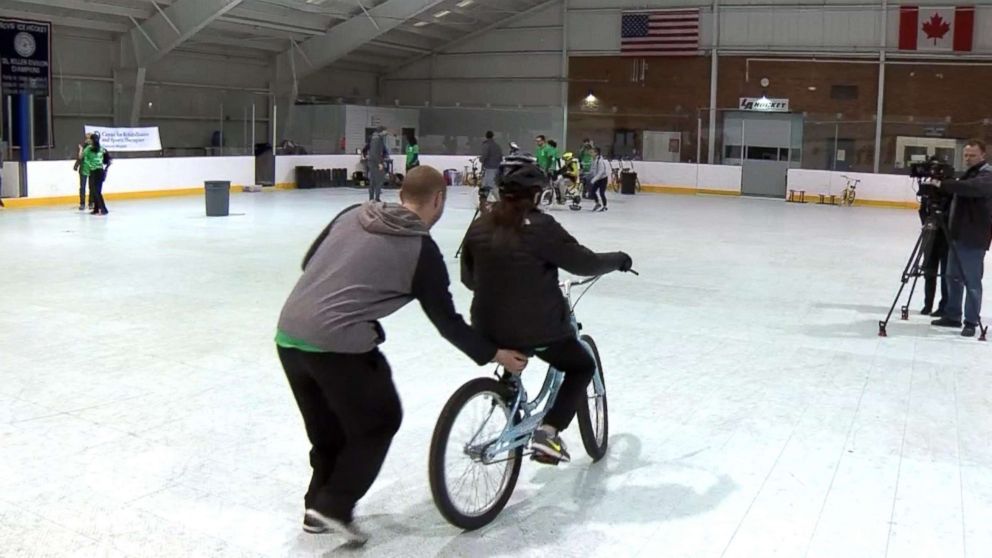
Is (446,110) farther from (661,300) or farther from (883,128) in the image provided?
(661,300)

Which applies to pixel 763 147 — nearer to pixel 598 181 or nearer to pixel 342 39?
pixel 598 181

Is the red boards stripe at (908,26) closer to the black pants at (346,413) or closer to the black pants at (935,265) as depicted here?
the black pants at (935,265)

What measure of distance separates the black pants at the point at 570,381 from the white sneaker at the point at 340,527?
33.4 inches

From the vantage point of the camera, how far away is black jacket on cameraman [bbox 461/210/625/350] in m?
3.46

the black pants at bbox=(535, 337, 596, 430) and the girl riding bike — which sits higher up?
the girl riding bike

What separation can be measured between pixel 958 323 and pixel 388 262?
6.45m

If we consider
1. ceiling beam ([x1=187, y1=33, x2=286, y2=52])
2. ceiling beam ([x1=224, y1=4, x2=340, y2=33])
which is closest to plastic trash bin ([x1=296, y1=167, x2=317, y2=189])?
ceiling beam ([x1=224, y1=4, x2=340, y2=33])

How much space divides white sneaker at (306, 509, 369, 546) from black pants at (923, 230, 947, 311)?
19.9 ft

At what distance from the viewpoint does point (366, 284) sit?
3.03 m

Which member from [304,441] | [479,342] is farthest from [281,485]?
[479,342]

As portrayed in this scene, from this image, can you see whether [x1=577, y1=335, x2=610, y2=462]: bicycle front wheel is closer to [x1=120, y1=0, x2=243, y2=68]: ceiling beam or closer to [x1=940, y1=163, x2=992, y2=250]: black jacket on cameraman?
[x1=940, y1=163, x2=992, y2=250]: black jacket on cameraman

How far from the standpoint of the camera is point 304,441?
4633mm

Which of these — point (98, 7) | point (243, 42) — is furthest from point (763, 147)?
point (98, 7)

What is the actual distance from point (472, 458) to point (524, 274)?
0.70 metres
